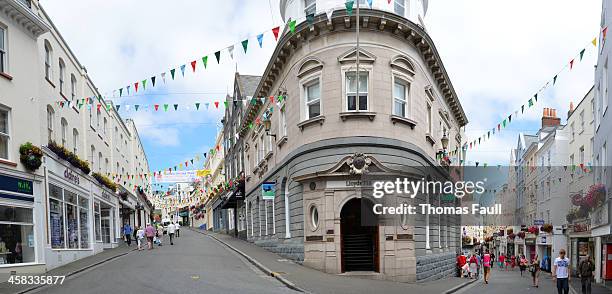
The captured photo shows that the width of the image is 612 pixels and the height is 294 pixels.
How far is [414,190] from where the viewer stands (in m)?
18.8

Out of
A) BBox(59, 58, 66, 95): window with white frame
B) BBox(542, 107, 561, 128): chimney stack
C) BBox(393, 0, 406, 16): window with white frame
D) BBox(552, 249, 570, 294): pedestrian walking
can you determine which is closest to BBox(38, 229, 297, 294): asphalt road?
BBox(59, 58, 66, 95): window with white frame

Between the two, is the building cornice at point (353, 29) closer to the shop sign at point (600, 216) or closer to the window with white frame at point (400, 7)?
the window with white frame at point (400, 7)

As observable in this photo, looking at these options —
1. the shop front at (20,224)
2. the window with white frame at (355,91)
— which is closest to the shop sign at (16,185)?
the shop front at (20,224)

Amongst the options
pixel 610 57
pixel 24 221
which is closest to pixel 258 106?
pixel 24 221

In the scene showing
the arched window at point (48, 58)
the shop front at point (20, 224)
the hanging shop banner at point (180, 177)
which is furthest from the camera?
the hanging shop banner at point (180, 177)

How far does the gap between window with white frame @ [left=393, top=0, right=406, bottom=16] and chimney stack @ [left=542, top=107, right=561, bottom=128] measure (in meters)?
36.5

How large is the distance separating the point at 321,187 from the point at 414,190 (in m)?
3.47

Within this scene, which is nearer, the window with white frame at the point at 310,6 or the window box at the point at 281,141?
the window with white frame at the point at 310,6

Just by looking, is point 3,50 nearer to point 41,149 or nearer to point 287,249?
point 41,149

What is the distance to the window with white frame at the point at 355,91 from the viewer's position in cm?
1802

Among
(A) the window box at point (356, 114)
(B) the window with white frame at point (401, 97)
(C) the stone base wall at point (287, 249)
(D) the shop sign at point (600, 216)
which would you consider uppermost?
(B) the window with white frame at point (401, 97)

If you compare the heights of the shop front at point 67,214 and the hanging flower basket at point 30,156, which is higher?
the hanging flower basket at point 30,156

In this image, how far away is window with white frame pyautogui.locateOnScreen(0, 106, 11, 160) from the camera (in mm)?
15922

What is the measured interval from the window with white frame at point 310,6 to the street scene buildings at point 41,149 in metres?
9.01
